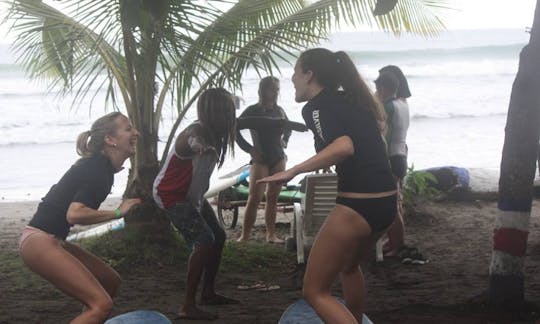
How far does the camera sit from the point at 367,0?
26.9 feet

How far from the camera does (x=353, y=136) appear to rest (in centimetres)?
427

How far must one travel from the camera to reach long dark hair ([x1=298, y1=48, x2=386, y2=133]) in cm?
443

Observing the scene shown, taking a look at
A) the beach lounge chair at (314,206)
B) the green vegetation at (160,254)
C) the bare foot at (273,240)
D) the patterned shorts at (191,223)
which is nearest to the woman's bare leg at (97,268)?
the patterned shorts at (191,223)

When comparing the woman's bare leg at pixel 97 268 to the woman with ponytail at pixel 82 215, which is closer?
the woman with ponytail at pixel 82 215

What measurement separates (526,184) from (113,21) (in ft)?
10.9

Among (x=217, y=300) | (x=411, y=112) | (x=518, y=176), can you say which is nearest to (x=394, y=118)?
(x=518, y=176)

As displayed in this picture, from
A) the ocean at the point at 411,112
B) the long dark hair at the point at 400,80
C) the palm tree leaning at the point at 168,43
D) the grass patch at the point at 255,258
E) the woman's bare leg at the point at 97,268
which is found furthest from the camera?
the ocean at the point at 411,112

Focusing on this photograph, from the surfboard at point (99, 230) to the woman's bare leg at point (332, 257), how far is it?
464 cm

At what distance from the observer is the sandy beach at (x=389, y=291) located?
5965 millimetres

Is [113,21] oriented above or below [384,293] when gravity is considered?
above

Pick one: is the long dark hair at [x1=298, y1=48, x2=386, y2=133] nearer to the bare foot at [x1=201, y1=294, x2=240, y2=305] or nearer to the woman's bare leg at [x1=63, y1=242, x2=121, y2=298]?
the woman's bare leg at [x1=63, y1=242, x2=121, y2=298]

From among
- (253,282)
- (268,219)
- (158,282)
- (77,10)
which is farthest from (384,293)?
(77,10)

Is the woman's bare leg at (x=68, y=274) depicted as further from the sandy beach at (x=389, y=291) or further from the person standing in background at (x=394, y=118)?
the person standing in background at (x=394, y=118)

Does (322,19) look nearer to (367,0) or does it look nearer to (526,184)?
(367,0)
